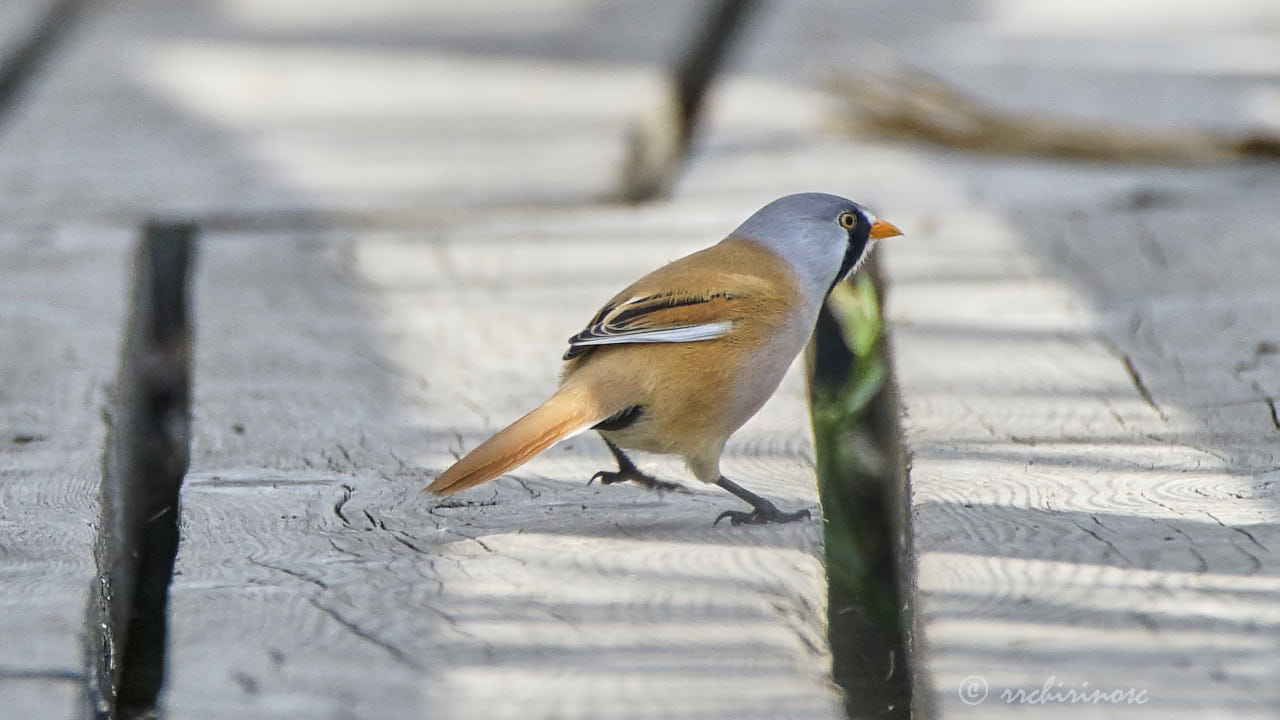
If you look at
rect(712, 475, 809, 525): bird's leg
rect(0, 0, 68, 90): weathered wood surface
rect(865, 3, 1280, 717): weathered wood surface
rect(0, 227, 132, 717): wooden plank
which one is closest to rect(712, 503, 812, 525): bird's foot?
rect(712, 475, 809, 525): bird's leg

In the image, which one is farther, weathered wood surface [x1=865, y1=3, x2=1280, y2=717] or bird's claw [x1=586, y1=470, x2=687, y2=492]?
bird's claw [x1=586, y1=470, x2=687, y2=492]

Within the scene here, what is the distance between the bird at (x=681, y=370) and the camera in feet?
8.80

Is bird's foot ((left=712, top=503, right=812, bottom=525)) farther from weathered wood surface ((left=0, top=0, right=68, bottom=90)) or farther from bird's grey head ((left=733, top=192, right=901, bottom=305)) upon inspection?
weathered wood surface ((left=0, top=0, right=68, bottom=90))

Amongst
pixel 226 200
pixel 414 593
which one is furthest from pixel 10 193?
pixel 414 593

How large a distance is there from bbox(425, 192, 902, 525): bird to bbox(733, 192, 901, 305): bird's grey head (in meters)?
0.12

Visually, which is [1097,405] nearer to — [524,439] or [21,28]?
[524,439]

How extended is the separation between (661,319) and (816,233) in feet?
1.85

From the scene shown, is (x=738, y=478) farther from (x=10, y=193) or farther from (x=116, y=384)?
(x=10, y=193)

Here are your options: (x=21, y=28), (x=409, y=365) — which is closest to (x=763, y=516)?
(x=409, y=365)

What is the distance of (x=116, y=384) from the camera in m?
3.21

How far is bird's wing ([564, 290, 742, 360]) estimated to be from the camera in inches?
109

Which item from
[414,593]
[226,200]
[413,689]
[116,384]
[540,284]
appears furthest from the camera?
[226,200]

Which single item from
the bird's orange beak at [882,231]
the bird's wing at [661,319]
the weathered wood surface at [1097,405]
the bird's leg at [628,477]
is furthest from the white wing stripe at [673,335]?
the bird's orange beak at [882,231]

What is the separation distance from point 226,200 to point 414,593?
2.26 m
